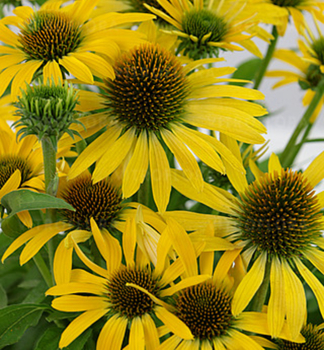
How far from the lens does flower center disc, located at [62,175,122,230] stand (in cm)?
53

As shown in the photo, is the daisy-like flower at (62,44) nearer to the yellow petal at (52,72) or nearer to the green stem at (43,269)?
the yellow petal at (52,72)

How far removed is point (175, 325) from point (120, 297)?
7 cm

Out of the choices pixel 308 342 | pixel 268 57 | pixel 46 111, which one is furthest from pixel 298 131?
pixel 46 111

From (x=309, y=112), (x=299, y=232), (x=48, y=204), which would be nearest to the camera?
(x=48, y=204)

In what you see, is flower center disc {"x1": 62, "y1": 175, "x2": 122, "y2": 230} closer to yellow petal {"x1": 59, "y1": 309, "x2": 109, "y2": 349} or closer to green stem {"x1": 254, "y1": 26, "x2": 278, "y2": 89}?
yellow petal {"x1": 59, "y1": 309, "x2": 109, "y2": 349}

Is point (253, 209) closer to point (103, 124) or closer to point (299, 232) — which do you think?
point (299, 232)

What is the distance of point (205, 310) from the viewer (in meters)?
0.48

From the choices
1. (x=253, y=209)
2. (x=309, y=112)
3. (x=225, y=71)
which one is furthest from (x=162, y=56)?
(x=309, y=112)

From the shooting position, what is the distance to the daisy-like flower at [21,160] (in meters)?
0.55

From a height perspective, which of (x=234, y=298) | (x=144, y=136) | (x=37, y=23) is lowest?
(x=234, y=298)

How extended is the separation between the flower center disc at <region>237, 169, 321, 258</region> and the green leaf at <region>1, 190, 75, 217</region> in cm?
19

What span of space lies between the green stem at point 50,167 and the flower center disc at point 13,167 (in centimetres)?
9

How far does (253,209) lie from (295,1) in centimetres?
39

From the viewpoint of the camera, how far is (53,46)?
0.54 metres
